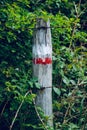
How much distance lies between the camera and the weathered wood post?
2.62m

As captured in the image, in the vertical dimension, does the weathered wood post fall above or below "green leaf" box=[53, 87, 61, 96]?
above

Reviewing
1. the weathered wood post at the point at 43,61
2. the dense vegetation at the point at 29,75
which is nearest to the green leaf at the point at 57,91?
the dense vegetation at the point at 29,75

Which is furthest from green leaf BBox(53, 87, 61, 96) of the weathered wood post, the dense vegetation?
the weathered wood post

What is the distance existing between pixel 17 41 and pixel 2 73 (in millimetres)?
316

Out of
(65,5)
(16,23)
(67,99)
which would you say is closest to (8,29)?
(16,23)

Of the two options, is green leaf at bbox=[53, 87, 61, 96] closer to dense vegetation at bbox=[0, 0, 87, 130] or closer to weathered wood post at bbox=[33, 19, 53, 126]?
dense vegetation at bbox=[0, 0, 87, 130]

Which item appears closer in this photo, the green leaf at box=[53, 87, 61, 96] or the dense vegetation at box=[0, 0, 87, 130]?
the dense vegetation at box=[0, 0, 87, 130]

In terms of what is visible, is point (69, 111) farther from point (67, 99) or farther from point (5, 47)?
point (5, 47)

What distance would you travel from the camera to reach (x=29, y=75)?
287 centimetres

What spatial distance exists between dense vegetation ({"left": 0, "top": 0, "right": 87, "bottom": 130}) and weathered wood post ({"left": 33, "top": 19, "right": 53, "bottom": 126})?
0.19ft

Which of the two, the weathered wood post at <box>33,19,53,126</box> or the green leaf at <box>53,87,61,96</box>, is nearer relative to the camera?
the weathered wood post at <box>33,19,53,126</box>

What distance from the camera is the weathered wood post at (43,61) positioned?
2.62 meters

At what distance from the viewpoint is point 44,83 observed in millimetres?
2658

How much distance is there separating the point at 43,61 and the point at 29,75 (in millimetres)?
289
